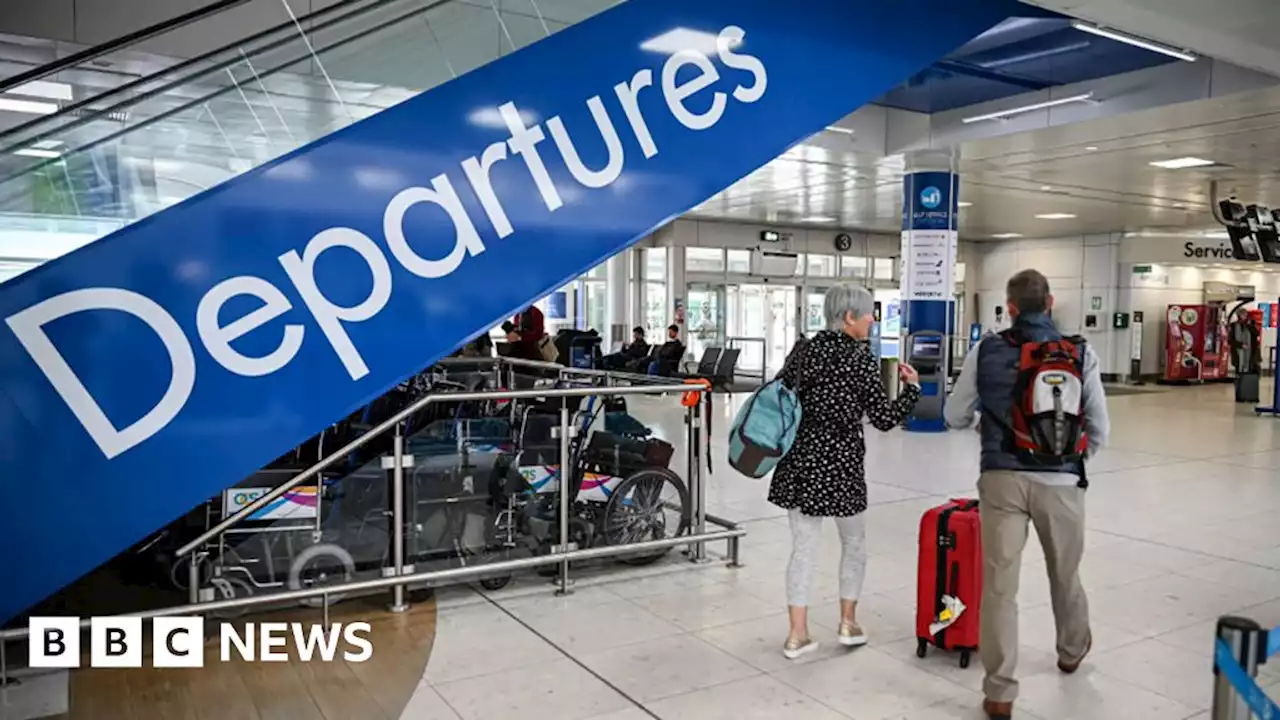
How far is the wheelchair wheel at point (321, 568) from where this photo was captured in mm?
4309

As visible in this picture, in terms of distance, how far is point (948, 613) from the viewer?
12.2 feet

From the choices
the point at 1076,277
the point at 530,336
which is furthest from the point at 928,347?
the point at 1076,277

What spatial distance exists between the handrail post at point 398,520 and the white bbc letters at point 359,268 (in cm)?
183

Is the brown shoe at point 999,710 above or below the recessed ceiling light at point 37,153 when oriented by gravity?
below

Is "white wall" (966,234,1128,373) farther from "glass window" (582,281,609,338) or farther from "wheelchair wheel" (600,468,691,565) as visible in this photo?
"wheelchair wheel" (600,468,691,565)

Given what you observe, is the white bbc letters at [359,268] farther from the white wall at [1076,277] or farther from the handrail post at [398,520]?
the white wall at [1076,277]

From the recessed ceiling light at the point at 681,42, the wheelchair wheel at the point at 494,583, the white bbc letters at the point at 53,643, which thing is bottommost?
the wheelchair wheel at the point at 494,583

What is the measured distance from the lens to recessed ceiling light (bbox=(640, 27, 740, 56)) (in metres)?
3.12

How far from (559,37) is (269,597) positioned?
2.65 metres

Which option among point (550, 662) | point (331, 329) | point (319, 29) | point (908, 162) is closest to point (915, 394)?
point (550, 662)

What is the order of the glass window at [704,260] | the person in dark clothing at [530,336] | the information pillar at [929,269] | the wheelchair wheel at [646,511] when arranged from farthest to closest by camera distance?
the glass window at [704,260] → the information pillar at [929,269] → the person in dark clothing at [530,336] → the wheelchair wheel at [646,511]

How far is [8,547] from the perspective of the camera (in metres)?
Result: 2.37

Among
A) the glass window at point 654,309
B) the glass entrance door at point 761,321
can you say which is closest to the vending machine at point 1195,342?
the glass entrance door at point 761,321

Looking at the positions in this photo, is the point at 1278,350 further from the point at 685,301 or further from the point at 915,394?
the point at 915,394
